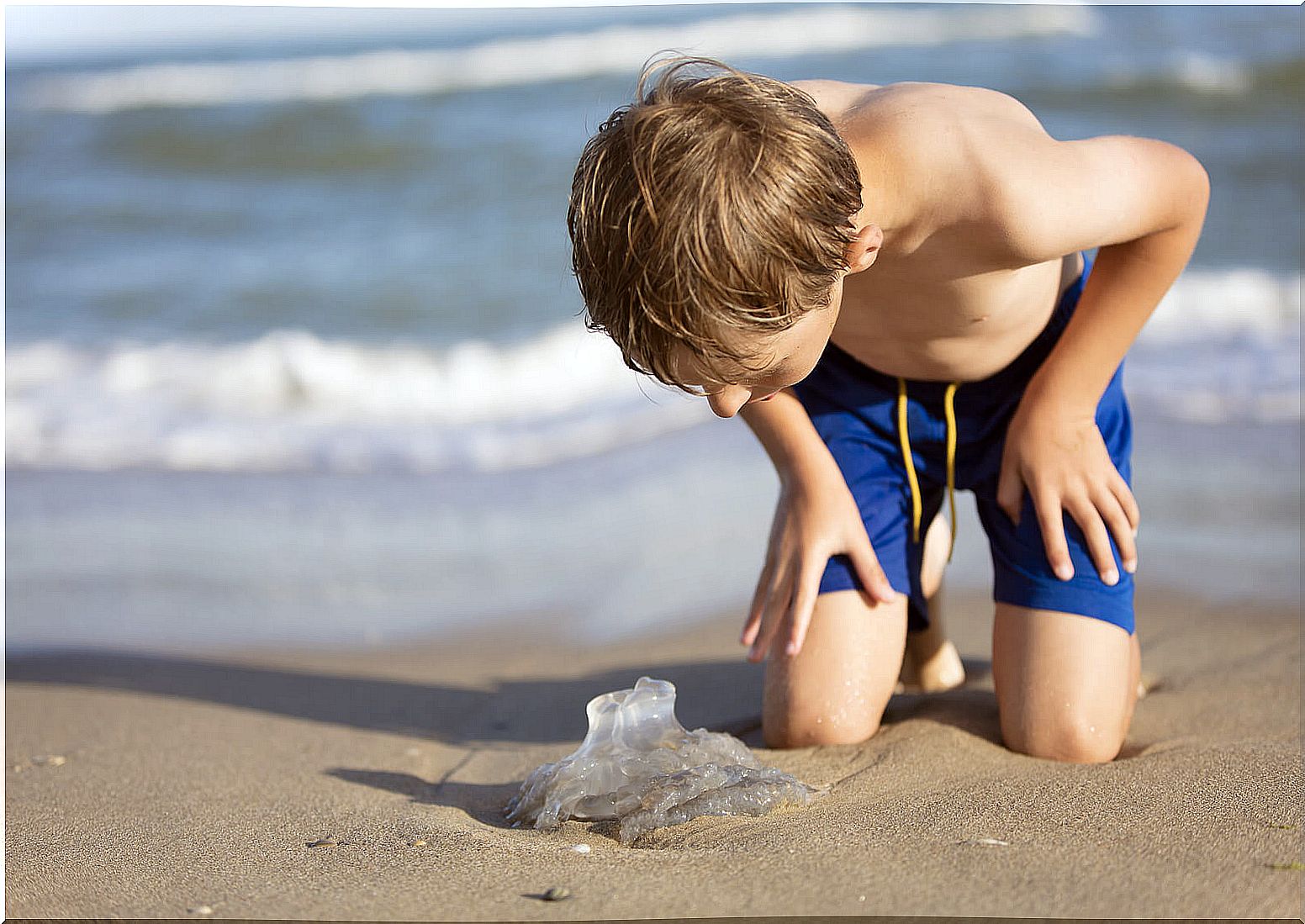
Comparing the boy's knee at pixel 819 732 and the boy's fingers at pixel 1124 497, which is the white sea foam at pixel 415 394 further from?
the boy's knee at pixel 819 732

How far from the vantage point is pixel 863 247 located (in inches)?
73.5

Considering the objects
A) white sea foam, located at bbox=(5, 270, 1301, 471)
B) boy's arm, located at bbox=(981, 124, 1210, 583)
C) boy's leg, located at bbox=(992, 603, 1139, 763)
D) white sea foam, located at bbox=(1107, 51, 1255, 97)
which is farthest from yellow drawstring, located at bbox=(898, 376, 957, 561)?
white sea foam, located at bbox=(1107, 51, 1255, 97)

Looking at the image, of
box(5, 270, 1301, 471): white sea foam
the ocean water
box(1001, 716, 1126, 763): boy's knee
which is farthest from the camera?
box(5, 270, 1301, 471): white sea foam

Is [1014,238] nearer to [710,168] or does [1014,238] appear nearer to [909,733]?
[710,168]

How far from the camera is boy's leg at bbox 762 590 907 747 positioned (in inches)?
93.8

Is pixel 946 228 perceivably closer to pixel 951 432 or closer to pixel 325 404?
pixel 951 432

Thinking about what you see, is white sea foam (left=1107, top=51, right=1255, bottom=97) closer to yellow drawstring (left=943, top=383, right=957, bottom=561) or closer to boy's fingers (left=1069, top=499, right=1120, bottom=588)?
yellow drawstring (left=943, top=383, right=957, bottom=561)

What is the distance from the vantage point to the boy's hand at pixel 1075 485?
241 centimetres

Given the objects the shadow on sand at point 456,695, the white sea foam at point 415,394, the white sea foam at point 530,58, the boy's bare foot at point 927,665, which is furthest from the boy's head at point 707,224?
the white sea foam at point 530,58

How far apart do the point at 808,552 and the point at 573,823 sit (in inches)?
31.4

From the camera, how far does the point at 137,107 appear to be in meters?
10.4

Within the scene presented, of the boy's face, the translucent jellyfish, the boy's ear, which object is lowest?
the translucent jellyfish

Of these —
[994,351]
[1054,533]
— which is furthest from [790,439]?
[1054,533]

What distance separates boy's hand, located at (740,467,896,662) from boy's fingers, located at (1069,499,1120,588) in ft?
1.31
